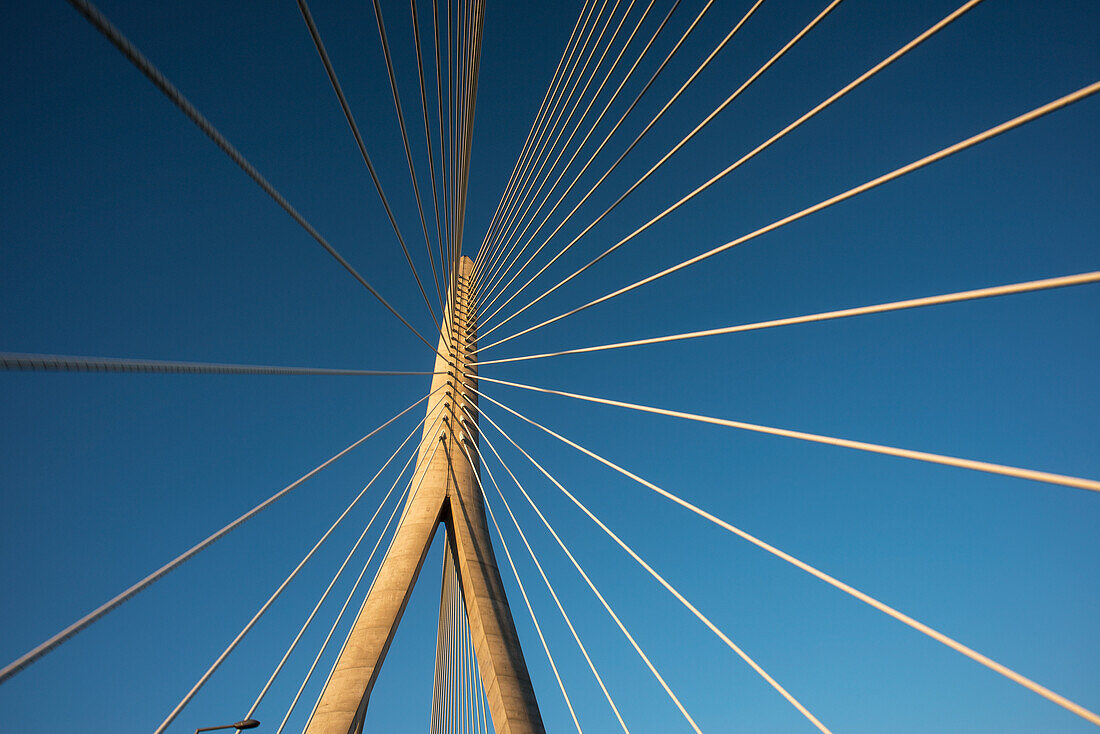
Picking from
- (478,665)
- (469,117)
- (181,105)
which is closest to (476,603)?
(478,665)

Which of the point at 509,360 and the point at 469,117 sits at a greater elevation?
the point at 469,117

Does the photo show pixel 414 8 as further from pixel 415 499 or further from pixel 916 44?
pixel 415 499

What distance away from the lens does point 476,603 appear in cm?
834

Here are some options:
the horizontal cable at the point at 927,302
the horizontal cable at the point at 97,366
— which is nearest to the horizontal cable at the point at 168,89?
the horizontal cable at the point at 97,366

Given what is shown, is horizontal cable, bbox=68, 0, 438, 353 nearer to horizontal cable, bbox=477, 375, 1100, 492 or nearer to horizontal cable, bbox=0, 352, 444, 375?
horizontal cable, bbox=0, 352, 444, 375

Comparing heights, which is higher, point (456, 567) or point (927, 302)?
point (927, 302)

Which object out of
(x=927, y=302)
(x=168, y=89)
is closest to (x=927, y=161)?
(x=927, y=302)

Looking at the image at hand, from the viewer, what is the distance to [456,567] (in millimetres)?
9320

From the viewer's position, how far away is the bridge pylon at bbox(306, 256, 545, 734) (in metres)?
7.52

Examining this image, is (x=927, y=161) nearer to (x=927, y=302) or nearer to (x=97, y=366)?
(x=927, y=302)

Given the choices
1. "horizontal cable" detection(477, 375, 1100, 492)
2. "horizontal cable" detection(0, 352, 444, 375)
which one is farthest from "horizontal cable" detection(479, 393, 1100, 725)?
"horizontal cable" detection(0, 352, 444, 375)

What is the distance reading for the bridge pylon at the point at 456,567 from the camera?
7.52 meters

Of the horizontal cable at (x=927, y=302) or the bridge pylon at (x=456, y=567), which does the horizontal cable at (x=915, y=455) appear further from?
the bridge pylon at (x=456, y=567)

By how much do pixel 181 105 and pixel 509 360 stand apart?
6.76 metres
